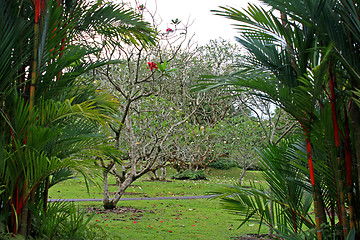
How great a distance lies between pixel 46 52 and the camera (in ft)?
9.70

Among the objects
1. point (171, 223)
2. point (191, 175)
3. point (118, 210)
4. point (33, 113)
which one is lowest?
point (171, 223)

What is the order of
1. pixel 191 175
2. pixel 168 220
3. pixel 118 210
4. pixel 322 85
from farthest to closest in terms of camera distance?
1. pixel 191 175
2. pixel 118 210
3. pixel 168 220
4. pixel 322 85

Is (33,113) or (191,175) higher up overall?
(33,113)

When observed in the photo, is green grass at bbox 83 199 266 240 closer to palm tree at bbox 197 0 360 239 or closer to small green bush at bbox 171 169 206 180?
palm tree at bbox 197 0 360 239

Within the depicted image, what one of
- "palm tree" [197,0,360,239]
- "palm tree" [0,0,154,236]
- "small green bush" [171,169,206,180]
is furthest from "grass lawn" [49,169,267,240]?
"small green bush" [171,169,206,180]

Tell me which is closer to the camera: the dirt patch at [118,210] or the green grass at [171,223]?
the green grass at [171,223]

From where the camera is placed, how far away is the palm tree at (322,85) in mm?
2510

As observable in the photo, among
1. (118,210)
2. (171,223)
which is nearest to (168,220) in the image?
(171,223)

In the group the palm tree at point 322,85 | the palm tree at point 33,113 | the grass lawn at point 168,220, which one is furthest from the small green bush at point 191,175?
the palm tree at point 322,85

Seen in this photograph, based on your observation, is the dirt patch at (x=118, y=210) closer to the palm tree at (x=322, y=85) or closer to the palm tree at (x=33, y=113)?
the palm tree at (x=33, y=113)

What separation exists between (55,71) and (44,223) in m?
1.41

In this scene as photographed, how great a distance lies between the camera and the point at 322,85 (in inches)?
98.8

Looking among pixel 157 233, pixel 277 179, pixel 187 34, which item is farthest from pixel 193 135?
pixel 277 179

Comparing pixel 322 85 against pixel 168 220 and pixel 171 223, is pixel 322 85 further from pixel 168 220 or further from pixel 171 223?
pixel 168 220
